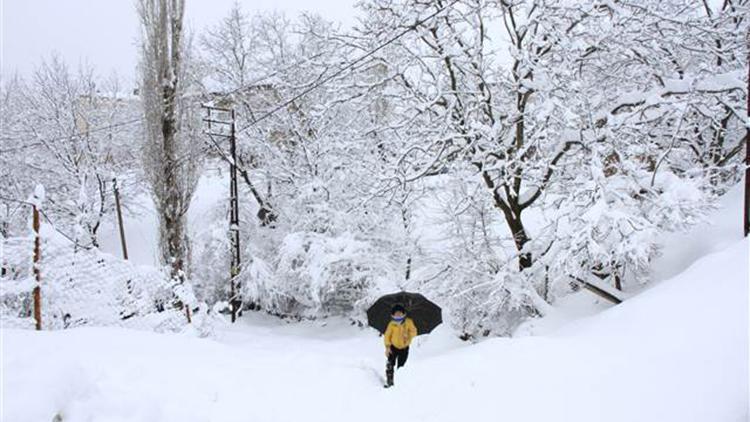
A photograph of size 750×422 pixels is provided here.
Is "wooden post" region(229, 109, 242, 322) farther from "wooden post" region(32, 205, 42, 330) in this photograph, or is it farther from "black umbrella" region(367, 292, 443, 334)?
"wooden post" region(32, 205, 42, 330)

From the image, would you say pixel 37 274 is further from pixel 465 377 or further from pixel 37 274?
pixel 465 377

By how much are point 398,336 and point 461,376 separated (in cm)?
143

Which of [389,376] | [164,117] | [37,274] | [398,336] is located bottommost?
[389,376]

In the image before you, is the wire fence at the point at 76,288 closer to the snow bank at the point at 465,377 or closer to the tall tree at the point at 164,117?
the snow bank at the point at 465,377

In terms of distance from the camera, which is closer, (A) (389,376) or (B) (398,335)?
(A) (389,376)

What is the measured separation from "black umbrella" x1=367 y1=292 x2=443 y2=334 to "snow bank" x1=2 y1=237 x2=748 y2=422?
110cm

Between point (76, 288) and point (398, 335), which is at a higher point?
point (76, 288)

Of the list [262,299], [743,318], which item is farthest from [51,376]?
[262,299]

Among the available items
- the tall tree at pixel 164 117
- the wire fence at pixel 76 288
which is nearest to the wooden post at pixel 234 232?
the tall tree at pixel 164 117

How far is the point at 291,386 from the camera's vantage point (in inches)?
220

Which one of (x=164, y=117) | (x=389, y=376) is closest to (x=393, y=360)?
(x=389, y=376)

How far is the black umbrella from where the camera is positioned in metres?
7.93

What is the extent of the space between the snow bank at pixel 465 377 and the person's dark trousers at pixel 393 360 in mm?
137

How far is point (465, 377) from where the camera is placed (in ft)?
18.8
